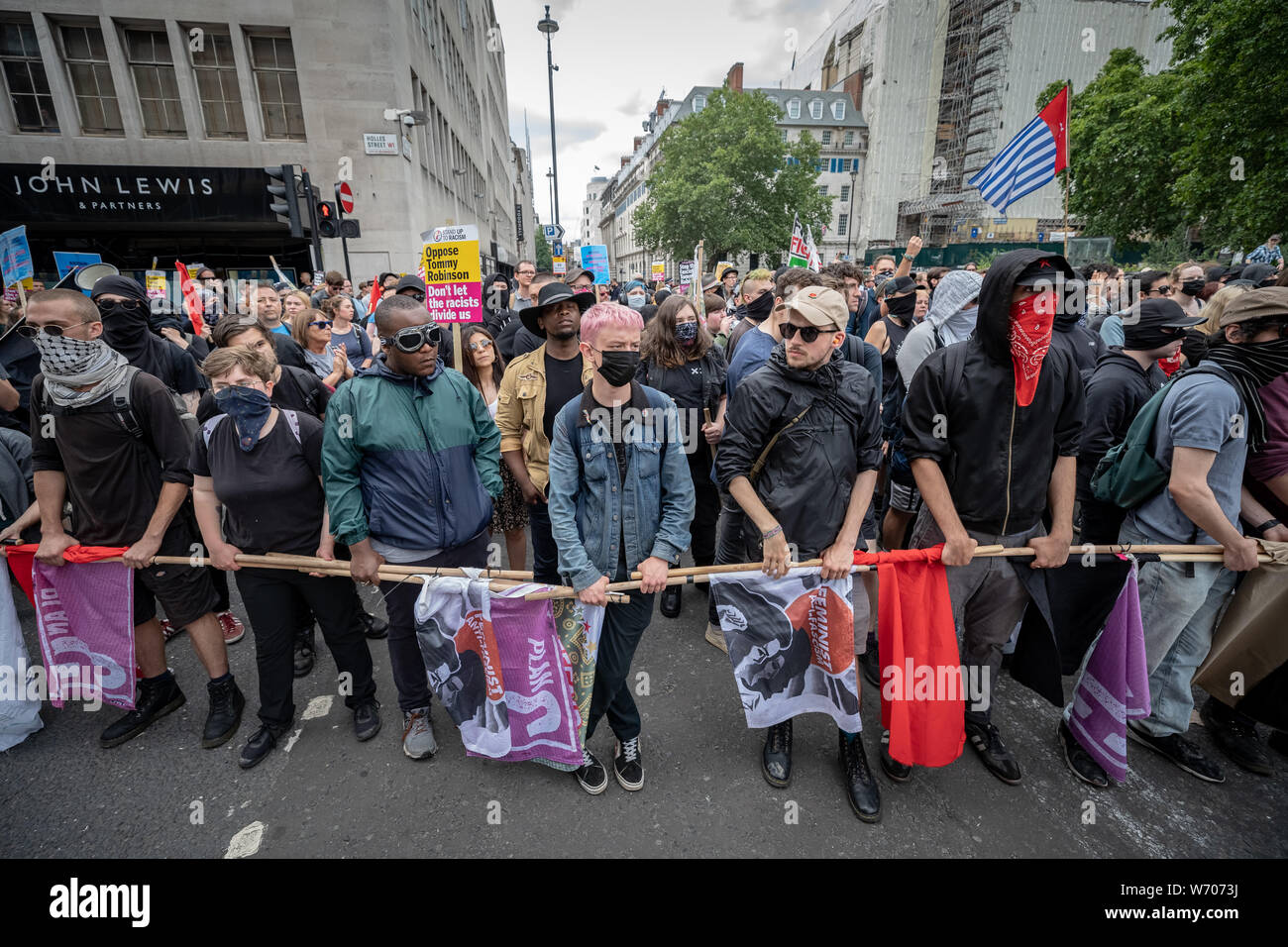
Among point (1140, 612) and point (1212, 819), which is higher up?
point (1140, 612)

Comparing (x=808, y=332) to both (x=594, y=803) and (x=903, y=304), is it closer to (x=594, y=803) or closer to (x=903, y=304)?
(x=594, y=803)

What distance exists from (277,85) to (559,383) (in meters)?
18.6

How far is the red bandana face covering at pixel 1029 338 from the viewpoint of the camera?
266 centimetres

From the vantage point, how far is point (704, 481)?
5035 millimetres

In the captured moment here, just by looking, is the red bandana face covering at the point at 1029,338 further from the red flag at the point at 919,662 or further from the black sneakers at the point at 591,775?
the black sneakers at the point at 591,775

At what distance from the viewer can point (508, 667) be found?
298cm

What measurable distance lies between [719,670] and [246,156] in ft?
64.5

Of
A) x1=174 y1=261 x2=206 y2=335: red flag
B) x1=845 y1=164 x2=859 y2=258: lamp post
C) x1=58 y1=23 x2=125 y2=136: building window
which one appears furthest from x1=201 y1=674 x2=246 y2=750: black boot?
x1=845 y1=164 x2=859 y2=258: lamp post

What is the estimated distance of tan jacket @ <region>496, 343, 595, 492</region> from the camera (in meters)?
4.05

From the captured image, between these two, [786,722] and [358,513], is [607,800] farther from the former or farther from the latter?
[358,513]

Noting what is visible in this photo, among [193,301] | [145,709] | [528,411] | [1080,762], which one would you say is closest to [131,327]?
[145,709]

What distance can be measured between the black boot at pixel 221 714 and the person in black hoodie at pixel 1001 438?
12.6 feet
